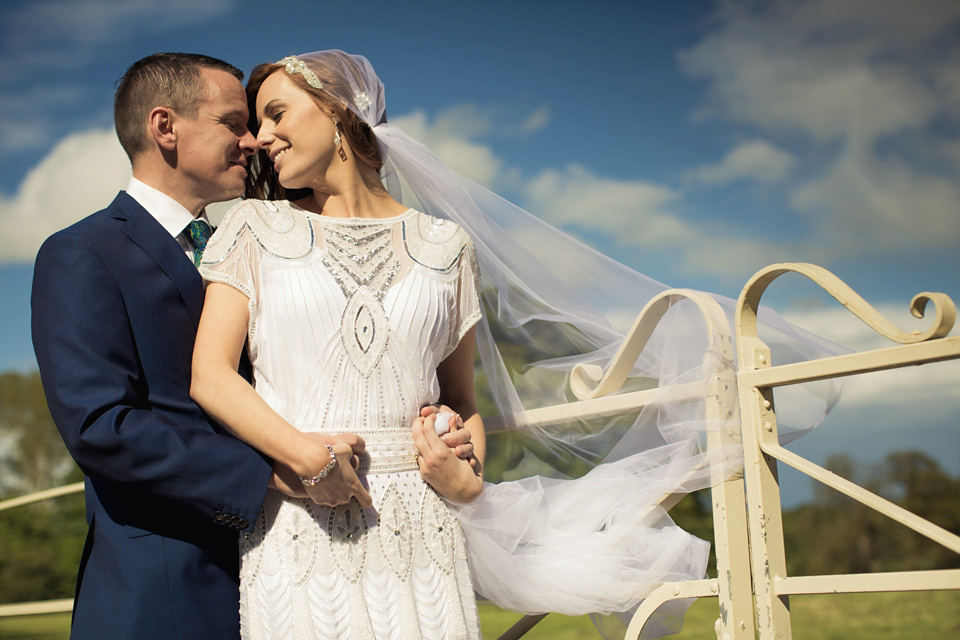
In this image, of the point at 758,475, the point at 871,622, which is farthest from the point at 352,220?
the point at 871,622

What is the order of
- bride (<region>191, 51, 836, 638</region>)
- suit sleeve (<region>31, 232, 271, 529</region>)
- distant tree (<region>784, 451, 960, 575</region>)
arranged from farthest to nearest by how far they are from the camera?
distant tree (<region>784, 451, 960, 575</region>)
bride (<region>191, 51, 836, 638</region>)
suit sleeve (<region>31, 232, 271, 529</region>)

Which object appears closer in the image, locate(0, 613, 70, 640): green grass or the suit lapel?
the suit lapel

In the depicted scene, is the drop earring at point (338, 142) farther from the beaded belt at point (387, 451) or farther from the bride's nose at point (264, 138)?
the beaded belt at point (387, 451)

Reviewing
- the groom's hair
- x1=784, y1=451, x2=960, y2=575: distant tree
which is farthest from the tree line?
the groom's hair

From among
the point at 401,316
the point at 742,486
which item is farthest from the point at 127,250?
the point at 742,486

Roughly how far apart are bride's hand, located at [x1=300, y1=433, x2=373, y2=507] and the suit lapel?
1.66ft

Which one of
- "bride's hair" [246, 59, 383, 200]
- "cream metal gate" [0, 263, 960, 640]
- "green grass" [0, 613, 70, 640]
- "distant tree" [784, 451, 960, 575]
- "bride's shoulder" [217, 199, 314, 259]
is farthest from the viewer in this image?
"distant tree" [784, 451, 960, 575]

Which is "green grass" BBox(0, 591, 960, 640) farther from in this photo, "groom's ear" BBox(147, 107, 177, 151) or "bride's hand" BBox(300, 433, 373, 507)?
"groom's ear" BBox(147, 107, 177, 151)

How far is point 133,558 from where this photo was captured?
1.74 metres

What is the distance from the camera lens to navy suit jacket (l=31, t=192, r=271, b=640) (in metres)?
1.66

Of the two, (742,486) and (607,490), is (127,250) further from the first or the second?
(742,486)

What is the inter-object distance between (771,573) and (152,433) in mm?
1419

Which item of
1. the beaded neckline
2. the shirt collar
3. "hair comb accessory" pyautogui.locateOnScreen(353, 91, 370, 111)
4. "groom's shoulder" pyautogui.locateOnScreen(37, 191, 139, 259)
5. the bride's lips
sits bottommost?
"groom's shoulder" pyautogui.locateOnScreen(37, 191, 139, 259)

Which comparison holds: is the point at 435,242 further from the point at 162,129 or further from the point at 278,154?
the point at 162,129
